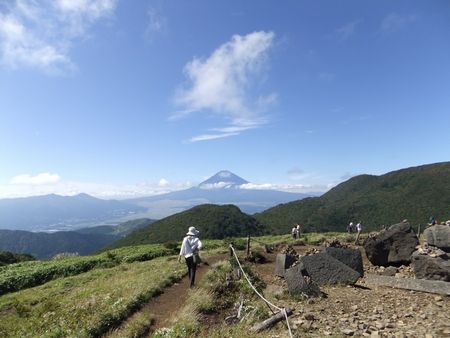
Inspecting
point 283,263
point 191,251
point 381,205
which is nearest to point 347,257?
point 283,263

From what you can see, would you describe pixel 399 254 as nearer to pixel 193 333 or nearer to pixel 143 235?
pixel 193 333

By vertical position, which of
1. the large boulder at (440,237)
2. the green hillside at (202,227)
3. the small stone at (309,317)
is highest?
the large boulder at (440,237)

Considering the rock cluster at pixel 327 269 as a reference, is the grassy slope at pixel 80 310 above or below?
below

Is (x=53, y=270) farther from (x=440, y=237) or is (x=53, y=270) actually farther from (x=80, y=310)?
(x=440, y=237)

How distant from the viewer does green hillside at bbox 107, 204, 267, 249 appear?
106625 millimetres

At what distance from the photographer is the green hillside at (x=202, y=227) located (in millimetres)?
106625

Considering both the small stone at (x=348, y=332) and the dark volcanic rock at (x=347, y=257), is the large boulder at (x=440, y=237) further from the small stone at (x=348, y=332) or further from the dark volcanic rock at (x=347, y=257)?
the small stone at (x=348, y=332)

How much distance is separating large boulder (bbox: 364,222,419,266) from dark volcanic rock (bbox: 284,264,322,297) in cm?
781

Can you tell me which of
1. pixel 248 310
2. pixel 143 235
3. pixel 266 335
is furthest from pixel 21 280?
pixel 143 235

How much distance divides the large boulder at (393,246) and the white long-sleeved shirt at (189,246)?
10496mm

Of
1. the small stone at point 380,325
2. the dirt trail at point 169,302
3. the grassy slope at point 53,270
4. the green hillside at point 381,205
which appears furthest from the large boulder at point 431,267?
the green hillside at point 381,205

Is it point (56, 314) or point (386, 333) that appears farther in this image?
point (56, 314)

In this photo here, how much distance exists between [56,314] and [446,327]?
12524 mm

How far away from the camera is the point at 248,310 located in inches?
433
